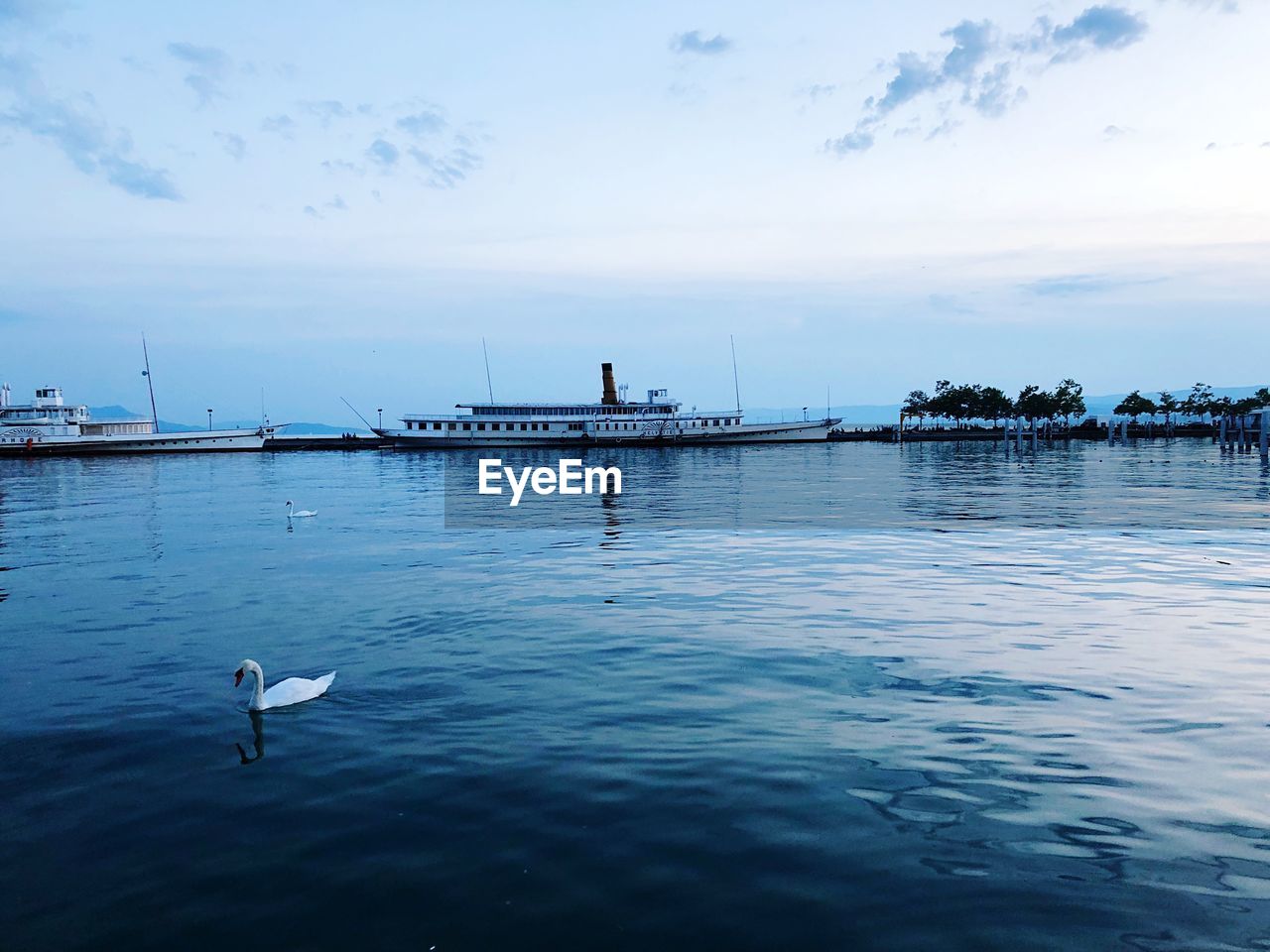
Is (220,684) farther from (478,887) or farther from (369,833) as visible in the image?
(478,887)

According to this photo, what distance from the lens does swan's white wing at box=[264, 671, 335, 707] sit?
11.5 m

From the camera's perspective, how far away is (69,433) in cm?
10812

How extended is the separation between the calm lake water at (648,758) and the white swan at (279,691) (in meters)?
0.21

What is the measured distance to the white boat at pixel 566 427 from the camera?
126562mm

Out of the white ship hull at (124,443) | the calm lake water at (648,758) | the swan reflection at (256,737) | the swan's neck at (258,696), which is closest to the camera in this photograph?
the calm lake water at (648,758)

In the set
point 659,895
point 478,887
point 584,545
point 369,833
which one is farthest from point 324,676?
point 584,545

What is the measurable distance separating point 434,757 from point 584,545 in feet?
59.1

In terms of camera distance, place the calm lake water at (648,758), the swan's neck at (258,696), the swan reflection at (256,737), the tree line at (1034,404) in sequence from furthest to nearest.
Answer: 1. the tree line at (1034,404)
2. the swan's neck at (258,696)
3. the swan reflection at (256,737)
4. the calm lake water at (648,758)

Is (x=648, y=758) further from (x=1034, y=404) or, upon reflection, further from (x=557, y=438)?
(x=1034, y=404)

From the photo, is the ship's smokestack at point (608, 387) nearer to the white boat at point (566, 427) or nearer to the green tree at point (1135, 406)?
the white boat at point (566, 427)

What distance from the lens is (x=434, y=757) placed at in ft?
32.0

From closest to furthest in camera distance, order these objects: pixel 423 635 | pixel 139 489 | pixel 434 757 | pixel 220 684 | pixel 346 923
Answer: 1. pixel 346 923
2. pixel 434 757
3. pixel 220 684
4. pixel 423 635
5. pixel 139 489

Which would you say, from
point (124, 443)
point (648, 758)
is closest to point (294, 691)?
point (648, 758)

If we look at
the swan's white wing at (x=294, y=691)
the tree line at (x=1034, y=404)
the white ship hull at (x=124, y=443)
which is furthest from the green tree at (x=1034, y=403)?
the swan's white wing at (x=294, y=691)
